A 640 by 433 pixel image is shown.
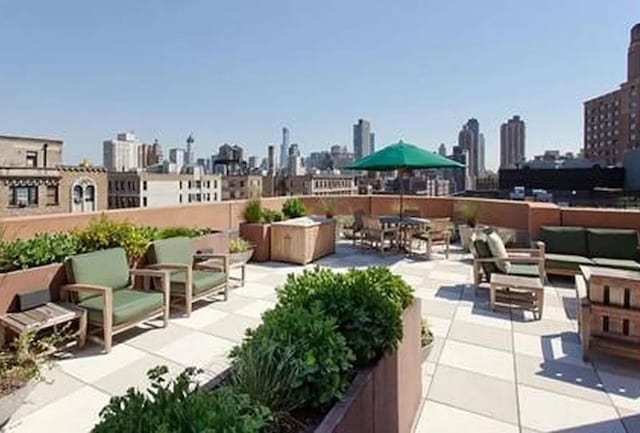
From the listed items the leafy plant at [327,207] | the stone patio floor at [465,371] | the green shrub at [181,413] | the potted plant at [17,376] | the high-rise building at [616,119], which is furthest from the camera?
the high-rise building at [616,119]

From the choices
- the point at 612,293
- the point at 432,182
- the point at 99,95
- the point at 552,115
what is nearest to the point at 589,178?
the point at 552,115

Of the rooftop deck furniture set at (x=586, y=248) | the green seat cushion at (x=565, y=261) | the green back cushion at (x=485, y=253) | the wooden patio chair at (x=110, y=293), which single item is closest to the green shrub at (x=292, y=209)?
the green back cushion at (x=485, y=253)

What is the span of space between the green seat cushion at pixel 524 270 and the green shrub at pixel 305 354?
14.0ft

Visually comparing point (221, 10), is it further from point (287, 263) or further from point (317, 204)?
point (287, 263)

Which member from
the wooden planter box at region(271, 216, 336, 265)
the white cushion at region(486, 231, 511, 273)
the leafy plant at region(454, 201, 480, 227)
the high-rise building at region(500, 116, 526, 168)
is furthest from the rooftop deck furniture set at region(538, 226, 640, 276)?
the high-rise building at region(500, 116, 526, 168)

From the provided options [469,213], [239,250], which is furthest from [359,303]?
[469,213]

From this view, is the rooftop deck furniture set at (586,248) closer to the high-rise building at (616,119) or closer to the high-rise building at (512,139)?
the high-rise building at (616,119)

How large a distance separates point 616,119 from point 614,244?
7771 centimetres

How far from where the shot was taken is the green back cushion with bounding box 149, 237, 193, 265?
4.62 m

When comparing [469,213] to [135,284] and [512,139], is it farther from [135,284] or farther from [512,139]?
[512,139]

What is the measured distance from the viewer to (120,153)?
5200cm

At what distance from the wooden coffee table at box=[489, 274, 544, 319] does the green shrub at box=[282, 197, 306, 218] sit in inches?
172

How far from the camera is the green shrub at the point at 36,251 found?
3.64 metres

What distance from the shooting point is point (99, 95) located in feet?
86.1
